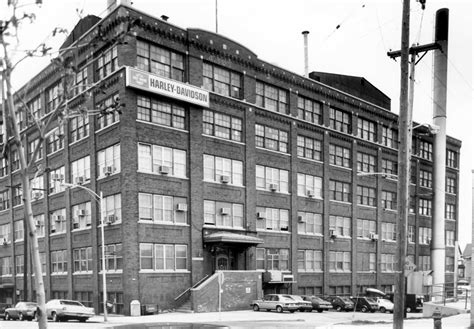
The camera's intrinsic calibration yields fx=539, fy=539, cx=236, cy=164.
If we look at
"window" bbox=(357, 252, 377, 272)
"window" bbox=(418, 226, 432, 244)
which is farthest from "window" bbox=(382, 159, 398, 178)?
"window" bbox=(357, 252, 377, 272)

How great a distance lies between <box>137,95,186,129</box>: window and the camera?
35562 mm

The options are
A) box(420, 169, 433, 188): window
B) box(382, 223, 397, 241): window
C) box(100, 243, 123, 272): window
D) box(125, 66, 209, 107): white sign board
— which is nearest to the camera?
box(125, 66, 209, 107): white sign board

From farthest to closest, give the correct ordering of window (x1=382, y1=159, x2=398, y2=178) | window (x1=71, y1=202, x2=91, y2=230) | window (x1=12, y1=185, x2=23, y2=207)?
window (x1=382, y1=159, x2=398, y2=178) < window (x1=12, y1=185, x2=23, y2=207) < window (x1=71, y1=202, x2=91, y2=230)

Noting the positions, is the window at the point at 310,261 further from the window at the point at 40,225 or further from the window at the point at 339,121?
the window at the point at 40,225

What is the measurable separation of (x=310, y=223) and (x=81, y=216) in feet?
65.6

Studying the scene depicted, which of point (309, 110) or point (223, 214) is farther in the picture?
point (309, 110)

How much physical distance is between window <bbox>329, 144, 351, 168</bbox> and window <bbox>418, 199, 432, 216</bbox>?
14.9m

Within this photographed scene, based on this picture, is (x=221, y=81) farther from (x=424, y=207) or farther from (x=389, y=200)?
(x=424, y=207)

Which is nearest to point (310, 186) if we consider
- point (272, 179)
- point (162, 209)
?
point (272, 179)

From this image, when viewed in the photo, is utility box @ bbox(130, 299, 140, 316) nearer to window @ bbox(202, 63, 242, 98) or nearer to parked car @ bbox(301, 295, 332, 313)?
parked car @ bbox(301, 295, 332, 313)

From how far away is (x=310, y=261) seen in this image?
47.8 meters

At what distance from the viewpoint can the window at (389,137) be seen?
58.2 meters

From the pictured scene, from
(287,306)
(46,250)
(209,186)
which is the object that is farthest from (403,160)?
(46,250)

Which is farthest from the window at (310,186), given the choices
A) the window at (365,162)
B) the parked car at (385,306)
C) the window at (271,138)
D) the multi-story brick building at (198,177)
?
the parked car at (385,306)
